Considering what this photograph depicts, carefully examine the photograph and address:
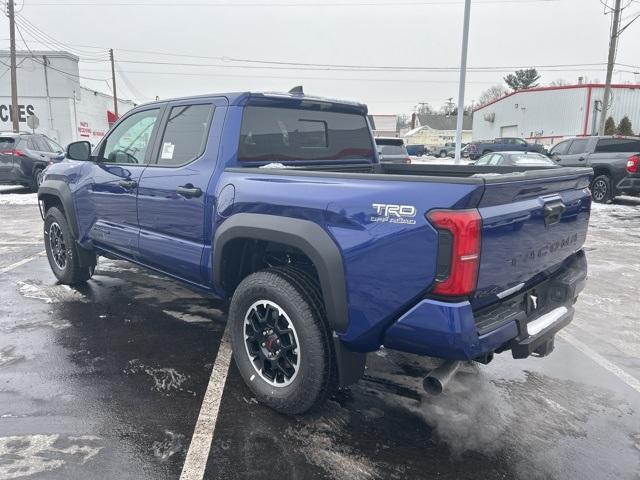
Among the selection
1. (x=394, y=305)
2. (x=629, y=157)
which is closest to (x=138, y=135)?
(x=394, y=305)

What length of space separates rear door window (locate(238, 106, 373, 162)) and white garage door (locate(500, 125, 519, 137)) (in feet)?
146

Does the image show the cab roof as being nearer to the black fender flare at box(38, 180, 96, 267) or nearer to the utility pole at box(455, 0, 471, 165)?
the black fender flare at box(38, 180, 96, 267)

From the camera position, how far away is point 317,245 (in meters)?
2.75

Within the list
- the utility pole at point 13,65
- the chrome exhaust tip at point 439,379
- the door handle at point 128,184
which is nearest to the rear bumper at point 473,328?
the chrome exhaust tip at point 439,379

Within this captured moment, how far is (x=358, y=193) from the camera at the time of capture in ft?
8.57

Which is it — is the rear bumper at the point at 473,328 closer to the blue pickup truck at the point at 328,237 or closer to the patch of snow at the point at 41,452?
the blue pickup truck at the point at 328,237

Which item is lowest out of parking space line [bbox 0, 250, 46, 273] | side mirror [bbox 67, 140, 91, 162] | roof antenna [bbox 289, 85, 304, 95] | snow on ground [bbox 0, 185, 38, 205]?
snow on ground [bbox 0, 185, 38, 205]

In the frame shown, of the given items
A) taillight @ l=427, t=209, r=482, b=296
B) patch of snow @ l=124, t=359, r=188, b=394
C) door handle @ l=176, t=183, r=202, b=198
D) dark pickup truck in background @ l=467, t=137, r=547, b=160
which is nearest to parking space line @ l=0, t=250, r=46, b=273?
patch of snow @ l=124, t=359, r=188, b=394

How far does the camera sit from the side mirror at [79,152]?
4.96 metres

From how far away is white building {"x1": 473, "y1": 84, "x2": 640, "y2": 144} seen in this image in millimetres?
36000

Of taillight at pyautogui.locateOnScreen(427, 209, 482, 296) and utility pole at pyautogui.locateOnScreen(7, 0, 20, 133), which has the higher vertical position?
utility pole at pyautogui.locateOnScreen(7, 0, 20, 133)

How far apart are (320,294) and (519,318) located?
1094mm

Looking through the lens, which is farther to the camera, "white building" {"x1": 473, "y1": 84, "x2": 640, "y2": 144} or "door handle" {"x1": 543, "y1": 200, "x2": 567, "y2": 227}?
"white building" {"x1": 473, "y1": 84, "x2": 640, "y2": 144}

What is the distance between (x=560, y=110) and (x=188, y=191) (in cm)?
4104
